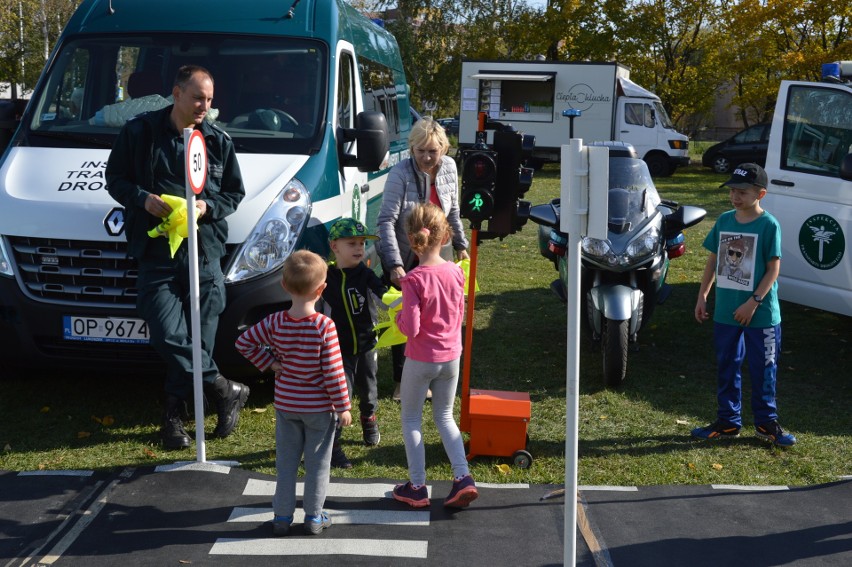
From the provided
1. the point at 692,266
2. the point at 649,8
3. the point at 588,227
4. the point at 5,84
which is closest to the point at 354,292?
the point at 588,227

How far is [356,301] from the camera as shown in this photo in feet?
18.3

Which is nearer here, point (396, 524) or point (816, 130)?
point (396, 524)

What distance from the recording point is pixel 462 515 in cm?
501

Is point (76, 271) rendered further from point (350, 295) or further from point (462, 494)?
point (462, 494)

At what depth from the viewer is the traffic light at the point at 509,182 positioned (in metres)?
5.77

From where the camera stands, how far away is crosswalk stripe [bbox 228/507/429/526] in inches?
192

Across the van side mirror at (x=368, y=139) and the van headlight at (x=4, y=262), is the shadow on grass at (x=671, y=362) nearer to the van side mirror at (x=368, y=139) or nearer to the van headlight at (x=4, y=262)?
the van side mirror at (x=368, y=139)

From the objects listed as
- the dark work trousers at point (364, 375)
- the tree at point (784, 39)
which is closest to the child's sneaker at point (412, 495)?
the dark work trousers at point (364, 375)

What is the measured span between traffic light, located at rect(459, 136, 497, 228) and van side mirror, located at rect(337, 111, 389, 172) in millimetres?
1206

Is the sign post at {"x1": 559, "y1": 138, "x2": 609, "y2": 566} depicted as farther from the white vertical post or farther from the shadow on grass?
the shadow on grass

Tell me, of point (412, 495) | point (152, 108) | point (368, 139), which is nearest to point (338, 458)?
point (412, 495)

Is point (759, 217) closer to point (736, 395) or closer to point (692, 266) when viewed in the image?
point (736, 395)

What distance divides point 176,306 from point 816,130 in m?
5.35

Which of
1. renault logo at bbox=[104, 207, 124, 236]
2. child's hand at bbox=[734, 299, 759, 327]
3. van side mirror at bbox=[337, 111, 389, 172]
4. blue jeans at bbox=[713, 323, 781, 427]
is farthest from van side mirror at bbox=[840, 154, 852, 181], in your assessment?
renault logo at bbox=[104, 207, 124, 236]
